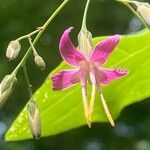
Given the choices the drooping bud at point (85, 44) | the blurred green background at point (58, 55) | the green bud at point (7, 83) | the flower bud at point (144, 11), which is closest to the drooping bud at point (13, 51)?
the green bud at point (7, 83)

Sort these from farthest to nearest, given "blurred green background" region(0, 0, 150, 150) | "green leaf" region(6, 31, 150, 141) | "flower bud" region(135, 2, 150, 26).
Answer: "blurred green background" region(0, 0, 150, 150) < "green leaf" region(6, 31, 150, 141) < "flower bud" region(135, 2, 150, 26)

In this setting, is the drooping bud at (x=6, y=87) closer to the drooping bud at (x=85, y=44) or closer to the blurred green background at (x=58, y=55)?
the drooping bud at (x=85, y=44)

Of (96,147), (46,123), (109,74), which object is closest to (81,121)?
(46,123)

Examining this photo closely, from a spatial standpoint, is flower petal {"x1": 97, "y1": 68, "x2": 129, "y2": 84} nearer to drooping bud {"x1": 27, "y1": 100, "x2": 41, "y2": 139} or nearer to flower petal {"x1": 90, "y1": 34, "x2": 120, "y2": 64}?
flower petal {"x1": 90, "y1": 34, "x2": 120, "y2": 64}

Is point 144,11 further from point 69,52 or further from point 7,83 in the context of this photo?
point 7,83

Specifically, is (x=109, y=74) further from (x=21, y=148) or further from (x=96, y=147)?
(x=96, y=147)

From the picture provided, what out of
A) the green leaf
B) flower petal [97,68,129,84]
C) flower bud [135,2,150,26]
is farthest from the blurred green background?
flower bud [135,2,150,26]
